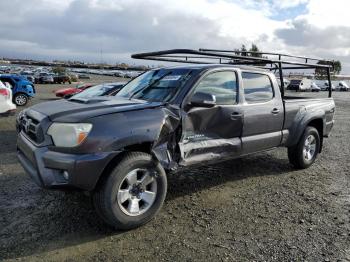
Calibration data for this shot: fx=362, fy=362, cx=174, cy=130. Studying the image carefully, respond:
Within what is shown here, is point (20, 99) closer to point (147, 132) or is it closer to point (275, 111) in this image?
point (275, 111)

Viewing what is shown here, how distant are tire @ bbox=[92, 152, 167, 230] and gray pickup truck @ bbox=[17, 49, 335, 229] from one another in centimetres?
1

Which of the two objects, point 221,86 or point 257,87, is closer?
point 221,86

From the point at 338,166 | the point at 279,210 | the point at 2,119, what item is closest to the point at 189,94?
the point at 279,210

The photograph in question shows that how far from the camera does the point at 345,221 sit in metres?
4.45

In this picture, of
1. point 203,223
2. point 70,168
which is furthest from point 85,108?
point 203,223

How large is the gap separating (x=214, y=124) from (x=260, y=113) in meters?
1.02

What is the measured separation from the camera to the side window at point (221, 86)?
4809 mm

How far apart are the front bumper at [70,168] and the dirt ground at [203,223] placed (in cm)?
62

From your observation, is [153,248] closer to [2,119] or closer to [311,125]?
[311,125]

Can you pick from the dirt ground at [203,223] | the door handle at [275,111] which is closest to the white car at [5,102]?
the dirt ground at [203,223]

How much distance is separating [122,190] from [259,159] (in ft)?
13.8

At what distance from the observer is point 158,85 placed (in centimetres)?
495

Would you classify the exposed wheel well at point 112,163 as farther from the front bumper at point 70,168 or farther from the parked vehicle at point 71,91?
the parked vehicle at point 71,91

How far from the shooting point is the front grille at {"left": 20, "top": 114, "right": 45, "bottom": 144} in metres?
3.89
